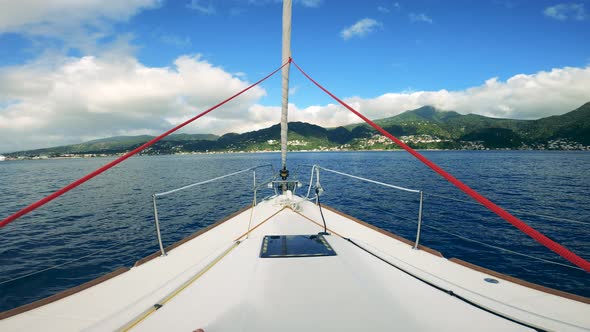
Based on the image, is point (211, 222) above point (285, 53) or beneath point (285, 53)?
beneath

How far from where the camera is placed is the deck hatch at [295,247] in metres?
2.98

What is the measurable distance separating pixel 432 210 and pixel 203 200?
1726cm

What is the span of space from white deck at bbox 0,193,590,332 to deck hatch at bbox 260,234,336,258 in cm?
11

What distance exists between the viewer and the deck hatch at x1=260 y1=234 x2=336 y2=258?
9.78ft

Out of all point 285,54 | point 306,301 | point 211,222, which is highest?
point 285,54

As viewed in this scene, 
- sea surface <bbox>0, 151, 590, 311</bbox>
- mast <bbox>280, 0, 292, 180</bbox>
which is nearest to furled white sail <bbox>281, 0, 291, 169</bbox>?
mast <bbox>280, 0, 292, 180</bbox>

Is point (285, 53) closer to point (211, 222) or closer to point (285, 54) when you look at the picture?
point (285, 54)

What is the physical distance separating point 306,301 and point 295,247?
112 cm

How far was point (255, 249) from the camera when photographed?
3293 mm

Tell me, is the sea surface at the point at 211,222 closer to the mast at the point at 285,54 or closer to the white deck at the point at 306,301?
the white deck at the point at 306,301

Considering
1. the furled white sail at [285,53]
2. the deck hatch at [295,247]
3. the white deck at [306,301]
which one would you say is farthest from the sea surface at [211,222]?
the furled white sail at [285,53]

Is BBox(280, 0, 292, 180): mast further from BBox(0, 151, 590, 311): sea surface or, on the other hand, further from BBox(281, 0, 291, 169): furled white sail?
BBox(0, 151, 590, 311): sea surface

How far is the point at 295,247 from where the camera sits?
3.22 m

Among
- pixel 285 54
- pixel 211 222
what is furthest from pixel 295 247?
pixel 211 222
